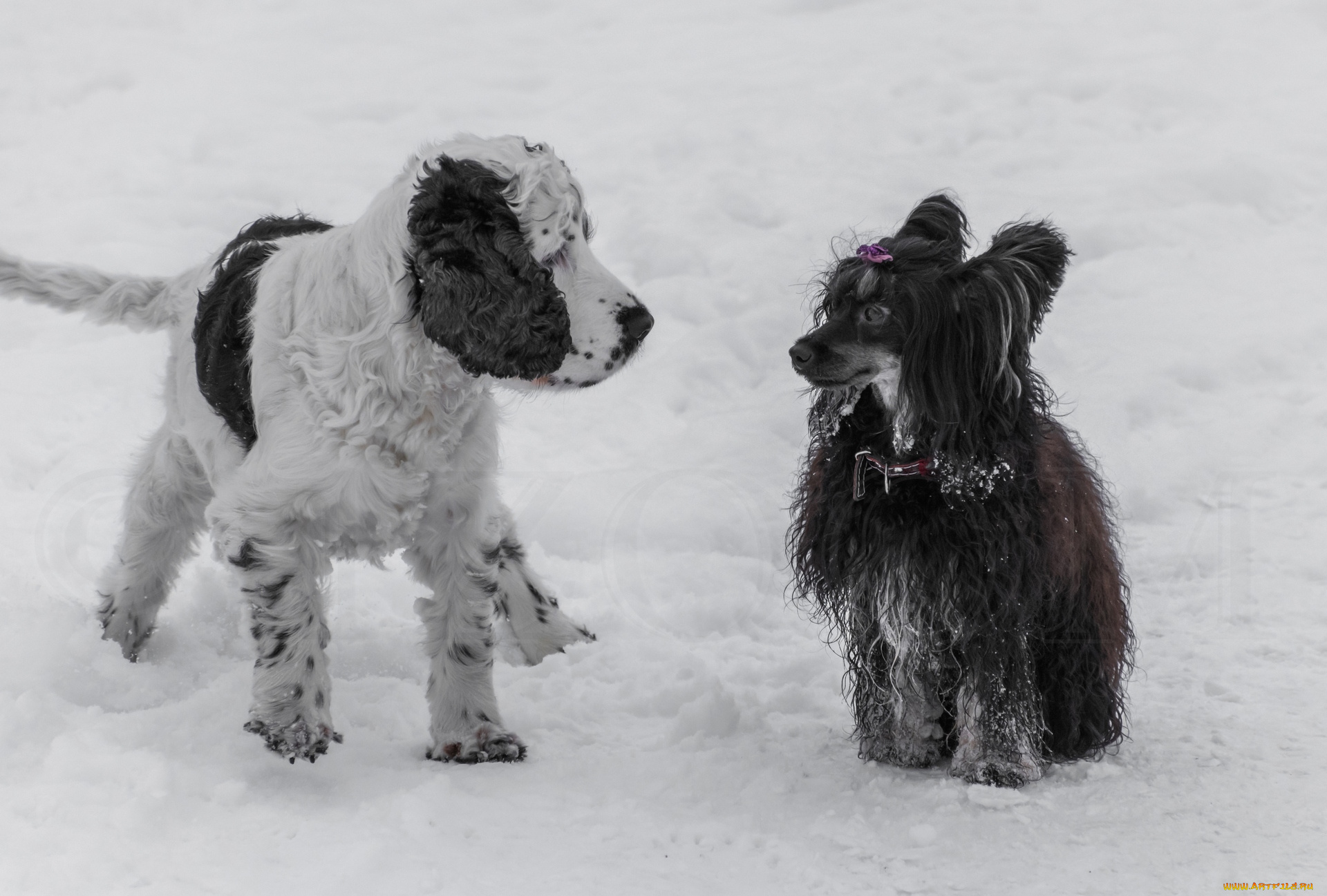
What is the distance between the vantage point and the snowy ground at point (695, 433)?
3389 mm

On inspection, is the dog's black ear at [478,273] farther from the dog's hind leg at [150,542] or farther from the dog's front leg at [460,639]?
the dog's hind leg at [150,542]

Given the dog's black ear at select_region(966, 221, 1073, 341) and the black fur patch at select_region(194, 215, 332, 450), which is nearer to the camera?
the dog's black ear at select_region(966, 221, 1073, 341)

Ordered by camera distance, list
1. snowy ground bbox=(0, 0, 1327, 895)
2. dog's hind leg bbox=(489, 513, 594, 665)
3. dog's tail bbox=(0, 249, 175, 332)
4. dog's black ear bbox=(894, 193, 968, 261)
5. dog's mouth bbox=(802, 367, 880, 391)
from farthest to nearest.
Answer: dog's hind leg bbox=(489, 513, 594, 665) < dog's tail bbox=(0, 249, 175, 332) < dog's black ear bbox=(894, 193, 968, 261) < dog's mouth bbox=(802, 367, 880, 391) < snowy ground bbox=(0, 0, 1327, 895)

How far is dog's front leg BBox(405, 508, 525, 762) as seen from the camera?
13.1 ft

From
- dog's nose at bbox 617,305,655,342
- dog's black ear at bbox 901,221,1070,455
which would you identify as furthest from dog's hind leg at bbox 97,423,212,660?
dog's black ear at bbox 901,221,1070,455

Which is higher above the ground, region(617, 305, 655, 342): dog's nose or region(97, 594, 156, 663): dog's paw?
region(617, 305, 655, 342): dog's nose

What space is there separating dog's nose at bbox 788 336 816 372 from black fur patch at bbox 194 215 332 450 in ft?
5.14

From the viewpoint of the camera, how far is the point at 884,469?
375 cm

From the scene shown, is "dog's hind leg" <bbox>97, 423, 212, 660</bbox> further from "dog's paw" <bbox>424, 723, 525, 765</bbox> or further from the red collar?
the red collar

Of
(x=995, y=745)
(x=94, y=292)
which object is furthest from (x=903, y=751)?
(x=94, y=292)

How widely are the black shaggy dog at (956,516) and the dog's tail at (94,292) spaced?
235 cm

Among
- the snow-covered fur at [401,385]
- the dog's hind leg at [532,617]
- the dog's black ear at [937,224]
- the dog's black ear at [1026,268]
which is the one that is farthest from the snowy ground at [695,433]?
the dog's black ear at [937,224]

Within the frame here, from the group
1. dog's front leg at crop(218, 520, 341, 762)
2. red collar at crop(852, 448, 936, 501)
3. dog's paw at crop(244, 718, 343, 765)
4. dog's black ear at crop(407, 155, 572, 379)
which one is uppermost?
dog's black ear at crop(407, 155, 572, 379)

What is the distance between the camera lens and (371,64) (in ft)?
34.1
